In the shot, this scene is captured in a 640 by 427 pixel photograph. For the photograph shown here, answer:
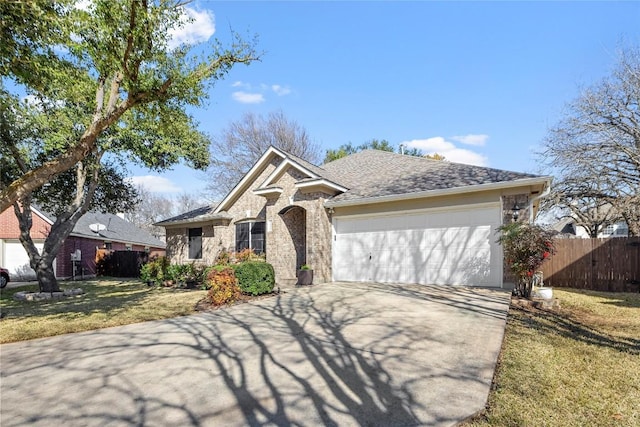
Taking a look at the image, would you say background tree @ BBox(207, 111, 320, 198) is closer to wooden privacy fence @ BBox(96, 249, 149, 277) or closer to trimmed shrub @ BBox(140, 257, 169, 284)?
wooden privacy fence @ BBox(96, 249, 149, 277)

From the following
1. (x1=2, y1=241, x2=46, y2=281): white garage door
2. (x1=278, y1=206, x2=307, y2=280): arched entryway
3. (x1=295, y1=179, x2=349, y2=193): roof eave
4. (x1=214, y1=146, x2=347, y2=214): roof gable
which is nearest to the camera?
(x1=295, y1=179, x2=349, y2=193): roof eave

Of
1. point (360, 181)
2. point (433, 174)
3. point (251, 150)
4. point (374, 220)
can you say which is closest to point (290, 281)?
point (374, 220)

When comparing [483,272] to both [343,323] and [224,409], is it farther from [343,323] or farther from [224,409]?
[224,409]

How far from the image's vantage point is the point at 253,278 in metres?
10.1

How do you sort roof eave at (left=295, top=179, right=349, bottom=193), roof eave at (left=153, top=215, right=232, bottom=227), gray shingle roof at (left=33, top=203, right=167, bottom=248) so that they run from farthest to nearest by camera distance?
gray shingle roof at (left=33, top=203, right=167, bottom=248)
roof eave at (left=153, top=215, right=232, bottom=227)
roof eave at (left=295, top=179, right=349, bottom=193)

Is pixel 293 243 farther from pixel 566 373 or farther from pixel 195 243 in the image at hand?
pixel 566 373

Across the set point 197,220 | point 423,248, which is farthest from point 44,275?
point 423,248

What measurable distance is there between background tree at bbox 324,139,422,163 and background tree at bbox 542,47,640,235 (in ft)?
43.4

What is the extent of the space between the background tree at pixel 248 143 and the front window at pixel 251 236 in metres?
14.4

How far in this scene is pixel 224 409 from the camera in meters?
3.37

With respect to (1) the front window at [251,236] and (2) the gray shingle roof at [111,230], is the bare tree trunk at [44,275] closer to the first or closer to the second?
(1) the front window at [251,236]

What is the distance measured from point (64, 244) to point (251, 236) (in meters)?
Result: 14.2

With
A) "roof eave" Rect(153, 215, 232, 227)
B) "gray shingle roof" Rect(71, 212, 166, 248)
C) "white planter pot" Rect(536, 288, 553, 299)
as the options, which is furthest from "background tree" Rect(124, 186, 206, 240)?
"white planter pot" Rect(536, 288, 553, 299)

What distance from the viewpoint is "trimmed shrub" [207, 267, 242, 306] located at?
9.17 m
